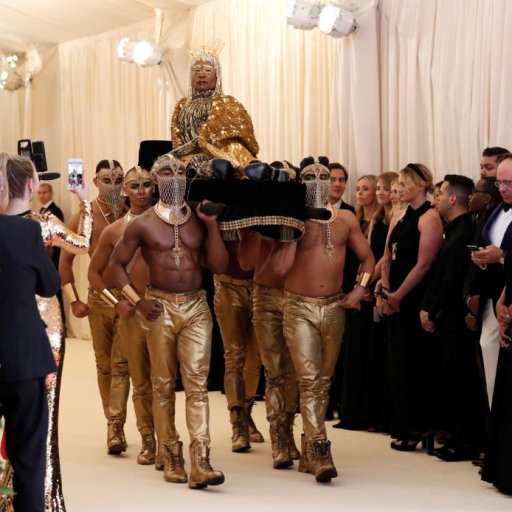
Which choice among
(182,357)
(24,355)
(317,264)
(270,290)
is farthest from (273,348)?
(24,355)

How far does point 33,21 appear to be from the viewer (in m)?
12.4

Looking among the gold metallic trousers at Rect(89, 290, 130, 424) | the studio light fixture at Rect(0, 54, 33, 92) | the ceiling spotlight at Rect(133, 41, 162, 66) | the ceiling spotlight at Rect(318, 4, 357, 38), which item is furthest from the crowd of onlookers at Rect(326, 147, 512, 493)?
the studio light fixture at Rect(0, 54, 33, 92)

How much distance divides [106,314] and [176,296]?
44.5 inches

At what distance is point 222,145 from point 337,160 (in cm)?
273


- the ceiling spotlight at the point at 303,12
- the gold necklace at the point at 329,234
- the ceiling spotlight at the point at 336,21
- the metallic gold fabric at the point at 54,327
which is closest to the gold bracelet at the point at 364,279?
the gold necklace at the point at 329,234

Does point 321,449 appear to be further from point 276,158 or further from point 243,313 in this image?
point 276,158

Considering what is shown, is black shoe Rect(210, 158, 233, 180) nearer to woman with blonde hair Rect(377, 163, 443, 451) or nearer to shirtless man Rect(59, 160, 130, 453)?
shirtless man Rect(59, 160, 130, 453)

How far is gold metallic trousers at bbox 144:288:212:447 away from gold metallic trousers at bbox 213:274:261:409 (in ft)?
2.98

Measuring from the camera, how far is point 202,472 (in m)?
5.82

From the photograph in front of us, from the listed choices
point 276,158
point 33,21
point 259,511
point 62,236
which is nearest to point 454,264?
point 259,511

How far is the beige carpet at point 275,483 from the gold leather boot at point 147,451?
70 millimetres

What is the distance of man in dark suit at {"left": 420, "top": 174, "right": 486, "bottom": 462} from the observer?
6469mm

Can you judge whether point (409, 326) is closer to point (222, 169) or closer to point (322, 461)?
point (322, 461)

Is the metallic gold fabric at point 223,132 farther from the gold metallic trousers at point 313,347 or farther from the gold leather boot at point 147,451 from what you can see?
the gold leather boot at point 147,451
